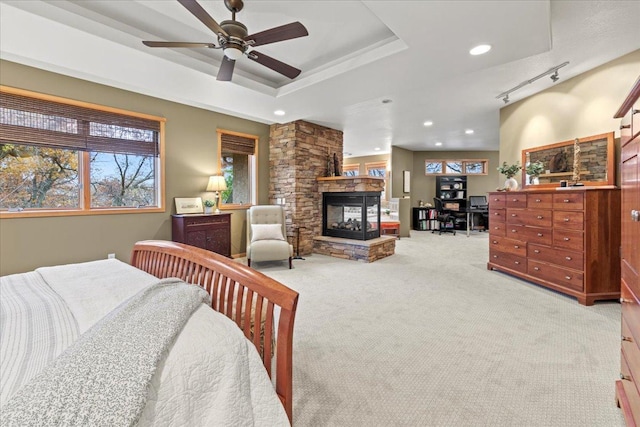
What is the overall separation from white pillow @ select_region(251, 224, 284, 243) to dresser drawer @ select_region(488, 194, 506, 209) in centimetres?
327

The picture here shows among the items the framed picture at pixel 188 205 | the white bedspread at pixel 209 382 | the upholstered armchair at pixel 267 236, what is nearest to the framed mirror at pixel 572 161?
the upholstered armchair at pixel 267 236

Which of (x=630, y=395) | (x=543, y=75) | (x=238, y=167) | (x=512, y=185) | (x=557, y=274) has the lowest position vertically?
(x=630, y=395)

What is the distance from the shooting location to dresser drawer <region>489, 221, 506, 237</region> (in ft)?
13.4

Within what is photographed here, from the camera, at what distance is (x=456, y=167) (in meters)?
9.43

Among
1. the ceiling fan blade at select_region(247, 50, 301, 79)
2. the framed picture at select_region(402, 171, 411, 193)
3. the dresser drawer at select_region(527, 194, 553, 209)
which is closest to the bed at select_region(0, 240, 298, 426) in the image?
the ceiling fan blade at select_region(247, 50, 301, 79)

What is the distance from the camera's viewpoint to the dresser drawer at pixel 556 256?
3.08 m

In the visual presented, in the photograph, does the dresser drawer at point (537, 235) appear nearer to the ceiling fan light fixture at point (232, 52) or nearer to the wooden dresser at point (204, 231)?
the ceiling fan light fixture at point (232, 52)

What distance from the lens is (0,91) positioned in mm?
3047

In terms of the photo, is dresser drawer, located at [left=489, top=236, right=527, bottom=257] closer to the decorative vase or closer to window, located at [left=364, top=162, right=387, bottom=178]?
the decorative vase

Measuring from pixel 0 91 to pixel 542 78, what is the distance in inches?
245

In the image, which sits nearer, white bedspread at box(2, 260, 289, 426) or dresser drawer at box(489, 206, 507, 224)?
Result: white bedspread at box(2, 260, 289, 426)

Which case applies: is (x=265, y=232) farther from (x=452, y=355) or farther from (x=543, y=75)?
(x=543, y=75)

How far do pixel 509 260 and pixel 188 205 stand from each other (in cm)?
478

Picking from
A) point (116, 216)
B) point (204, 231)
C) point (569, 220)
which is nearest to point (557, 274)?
point (569, 220)
